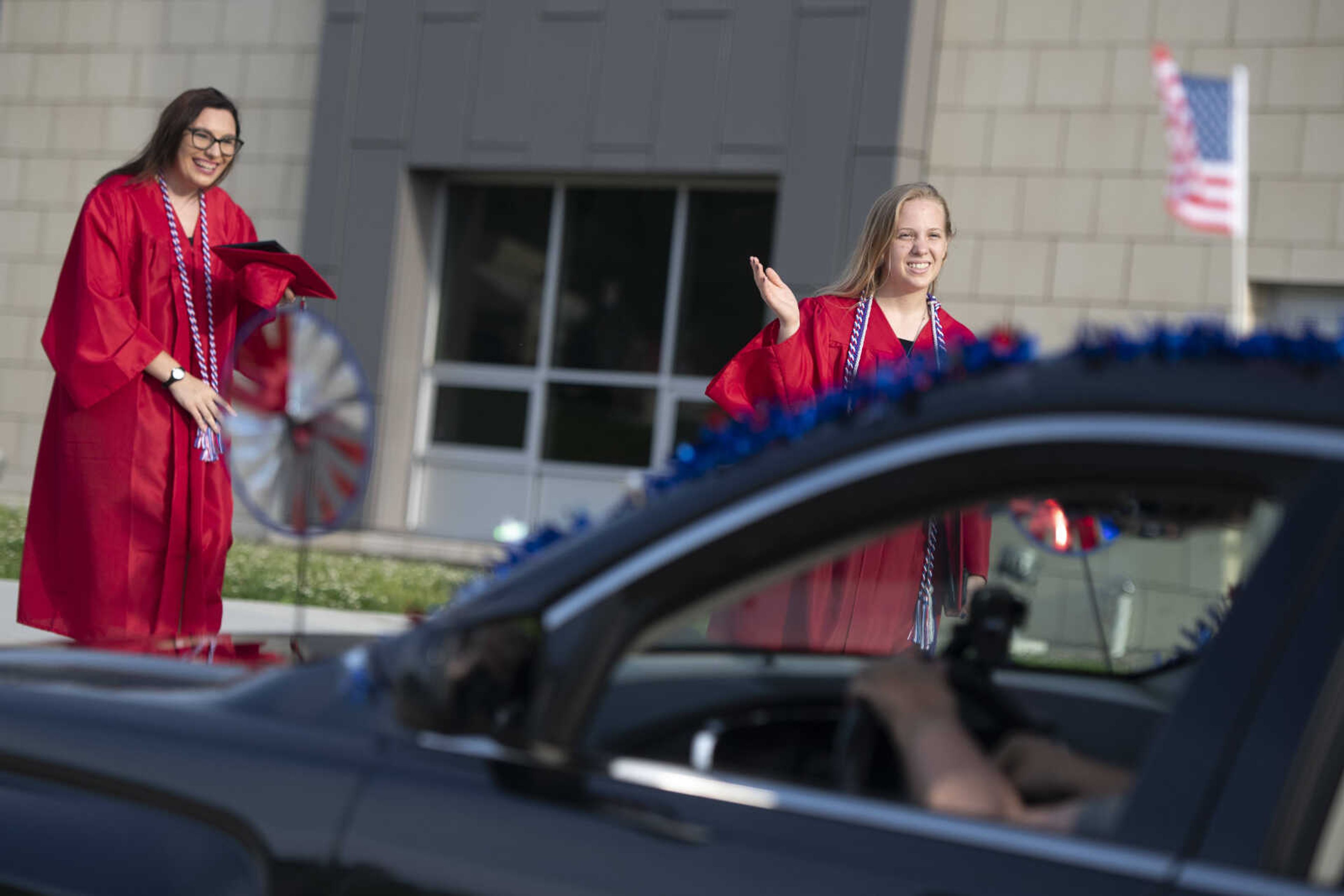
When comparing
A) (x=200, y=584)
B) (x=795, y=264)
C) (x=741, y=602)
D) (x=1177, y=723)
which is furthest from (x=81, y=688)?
(x=795, y=264)

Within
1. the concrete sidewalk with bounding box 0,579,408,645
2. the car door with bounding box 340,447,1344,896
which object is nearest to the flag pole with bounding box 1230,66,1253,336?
the concrete sidewalk with bounding box 0,579,408,645

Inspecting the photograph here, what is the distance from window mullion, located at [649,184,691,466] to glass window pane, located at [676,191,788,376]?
0.03 meters

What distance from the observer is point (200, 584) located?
4324mm

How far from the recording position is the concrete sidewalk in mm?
5766

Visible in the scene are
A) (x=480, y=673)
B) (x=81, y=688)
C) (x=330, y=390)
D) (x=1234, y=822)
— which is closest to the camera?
(x=1234, y=822)

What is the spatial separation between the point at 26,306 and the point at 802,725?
11913 millimetres

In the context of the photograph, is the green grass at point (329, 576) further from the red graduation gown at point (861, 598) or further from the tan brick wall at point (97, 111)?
the red graduation gown at point (861, 598)

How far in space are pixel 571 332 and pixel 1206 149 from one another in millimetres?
4638

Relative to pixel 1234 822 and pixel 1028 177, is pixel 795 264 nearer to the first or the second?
pixel 1028 177

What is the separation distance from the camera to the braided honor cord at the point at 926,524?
6.09ft

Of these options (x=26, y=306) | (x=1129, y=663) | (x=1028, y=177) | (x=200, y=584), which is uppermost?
(x=1028, y=177)

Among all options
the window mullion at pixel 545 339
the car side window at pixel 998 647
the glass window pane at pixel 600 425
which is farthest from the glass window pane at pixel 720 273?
the car side window at pixel 998 647

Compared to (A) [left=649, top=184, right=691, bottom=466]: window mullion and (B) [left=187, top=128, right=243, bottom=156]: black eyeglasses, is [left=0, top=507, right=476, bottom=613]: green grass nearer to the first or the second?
(A) [left=649, top=184, right=691, bottom=466]: window mullion

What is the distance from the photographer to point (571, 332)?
36.2 feet
